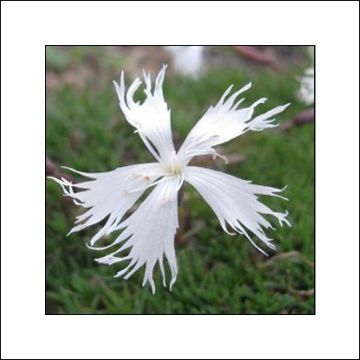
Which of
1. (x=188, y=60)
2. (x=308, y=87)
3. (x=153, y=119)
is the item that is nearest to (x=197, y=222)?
(x=153, y=119)

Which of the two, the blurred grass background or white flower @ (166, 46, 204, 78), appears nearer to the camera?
the blurred grass background

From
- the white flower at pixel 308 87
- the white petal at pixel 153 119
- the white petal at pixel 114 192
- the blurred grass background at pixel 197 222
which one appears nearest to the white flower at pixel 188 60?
the blurred grass background at pixel 197 222

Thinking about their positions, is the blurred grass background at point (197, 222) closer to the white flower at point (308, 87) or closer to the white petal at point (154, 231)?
the white flower at point (308, 87)

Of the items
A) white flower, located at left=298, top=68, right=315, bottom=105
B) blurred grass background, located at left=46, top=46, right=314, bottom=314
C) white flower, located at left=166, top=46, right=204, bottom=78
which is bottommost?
→ blurred grass background, located at left=46, top=46, right=314, bottom=314

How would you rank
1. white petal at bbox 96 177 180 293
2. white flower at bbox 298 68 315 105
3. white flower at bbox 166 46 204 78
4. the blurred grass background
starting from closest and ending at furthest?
1. white petal at bbox 96 177 180 293
2. the blurred grass background
3. white flower at bbox 298 68 315 105
4. white flower at bbox 166 46 204 78

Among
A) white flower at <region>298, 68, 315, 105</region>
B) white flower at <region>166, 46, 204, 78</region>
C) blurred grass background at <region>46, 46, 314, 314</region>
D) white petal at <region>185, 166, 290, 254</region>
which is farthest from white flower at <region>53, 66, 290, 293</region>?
white flower at <region>166, 46, 204, 78</region>

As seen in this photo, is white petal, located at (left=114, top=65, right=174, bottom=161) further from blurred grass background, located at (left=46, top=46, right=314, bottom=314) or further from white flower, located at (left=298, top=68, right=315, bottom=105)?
white flower, located at (left=298, top=68, right=315, bottom=105)

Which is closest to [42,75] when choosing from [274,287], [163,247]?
[163,247]

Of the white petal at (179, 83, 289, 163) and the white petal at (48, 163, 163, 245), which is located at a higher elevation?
the white petal at (179, 83, 289, 163)
